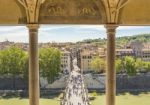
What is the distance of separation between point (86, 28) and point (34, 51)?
24.4m

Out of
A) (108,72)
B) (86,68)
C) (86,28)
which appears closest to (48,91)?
(86,68)

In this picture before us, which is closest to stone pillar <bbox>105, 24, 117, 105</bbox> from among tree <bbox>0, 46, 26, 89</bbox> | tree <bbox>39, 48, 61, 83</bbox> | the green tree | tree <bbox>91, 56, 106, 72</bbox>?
tree <bbox>0, 46, 26, 89</bbox>

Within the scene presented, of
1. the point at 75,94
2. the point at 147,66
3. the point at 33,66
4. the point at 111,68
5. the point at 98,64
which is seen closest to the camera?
the point at 33,66

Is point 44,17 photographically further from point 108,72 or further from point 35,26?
point 108,72

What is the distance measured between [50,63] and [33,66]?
1315 centimetres

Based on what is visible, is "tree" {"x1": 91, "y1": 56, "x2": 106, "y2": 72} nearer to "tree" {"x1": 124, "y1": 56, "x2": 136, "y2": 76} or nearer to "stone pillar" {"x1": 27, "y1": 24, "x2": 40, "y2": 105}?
"tree" {"x1": 124, "y1": 56, "x2": 136, "y2": 76}

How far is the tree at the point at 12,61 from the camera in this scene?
20.1 m

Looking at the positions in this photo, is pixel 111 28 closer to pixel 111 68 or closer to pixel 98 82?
pixel 111 68

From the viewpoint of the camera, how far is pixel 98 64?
24.6 metres

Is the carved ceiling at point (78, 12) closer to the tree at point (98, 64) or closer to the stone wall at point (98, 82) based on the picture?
the stone wall at point (98, 82)

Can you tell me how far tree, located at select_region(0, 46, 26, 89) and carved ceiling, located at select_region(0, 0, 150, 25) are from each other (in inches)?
448

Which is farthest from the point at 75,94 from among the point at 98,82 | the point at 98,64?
the point at 98,64

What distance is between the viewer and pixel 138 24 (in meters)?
8.23

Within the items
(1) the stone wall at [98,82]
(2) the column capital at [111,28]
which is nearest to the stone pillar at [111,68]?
(2) the column capital at [111,28]
